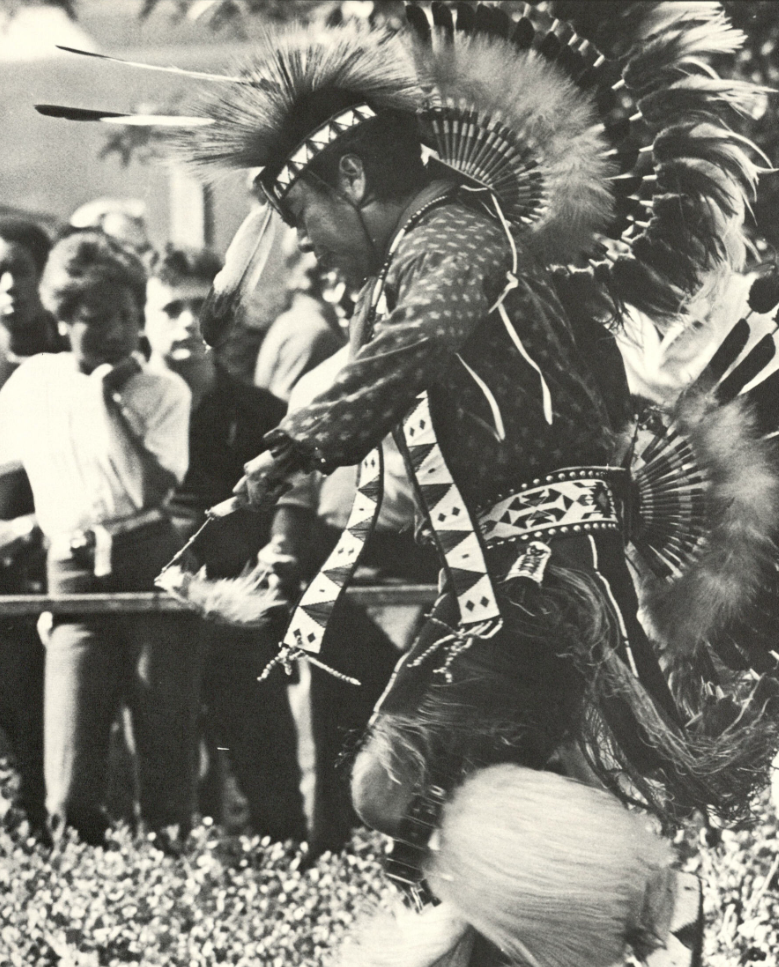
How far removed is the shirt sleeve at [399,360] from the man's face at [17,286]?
68 cm

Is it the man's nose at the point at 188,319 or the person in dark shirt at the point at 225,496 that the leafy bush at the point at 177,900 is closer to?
the person in dark shirt at the point at 225,496

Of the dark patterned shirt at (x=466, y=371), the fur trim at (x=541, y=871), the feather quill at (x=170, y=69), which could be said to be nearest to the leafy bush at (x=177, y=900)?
the fur trim at (x=541, y=871)

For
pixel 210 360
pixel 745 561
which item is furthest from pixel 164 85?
pixel 745 561

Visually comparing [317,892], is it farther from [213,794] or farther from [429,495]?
[429,495]

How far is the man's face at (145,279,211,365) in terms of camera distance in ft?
8.57

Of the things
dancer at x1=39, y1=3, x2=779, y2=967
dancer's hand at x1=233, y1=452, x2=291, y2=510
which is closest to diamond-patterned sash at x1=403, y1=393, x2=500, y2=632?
dancer at x1=39, y1=3, x2=779, y2=967

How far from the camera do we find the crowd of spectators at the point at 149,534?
2578 mm

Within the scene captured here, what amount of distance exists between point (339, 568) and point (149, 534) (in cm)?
39

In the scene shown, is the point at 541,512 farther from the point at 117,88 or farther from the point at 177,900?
the point at 117,88

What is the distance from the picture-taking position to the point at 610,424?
258 cm

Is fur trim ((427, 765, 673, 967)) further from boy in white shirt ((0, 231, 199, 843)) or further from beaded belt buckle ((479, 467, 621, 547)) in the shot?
boy in white shirt ((0, 231, 199, 843))

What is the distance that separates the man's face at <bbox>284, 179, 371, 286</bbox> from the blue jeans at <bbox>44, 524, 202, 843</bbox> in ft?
2.28

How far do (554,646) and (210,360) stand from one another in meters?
0.88

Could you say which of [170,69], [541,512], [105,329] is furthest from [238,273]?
[541,512]
